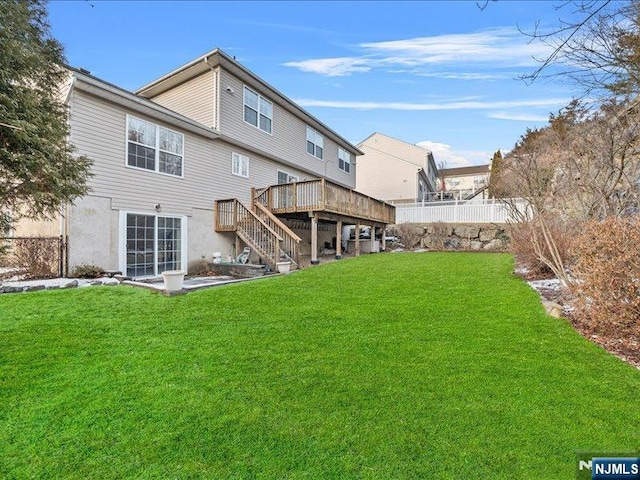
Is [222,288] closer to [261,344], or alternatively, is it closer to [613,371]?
[261,344]

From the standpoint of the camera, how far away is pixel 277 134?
49.8 feet

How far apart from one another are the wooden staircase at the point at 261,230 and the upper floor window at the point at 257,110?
12.2ft

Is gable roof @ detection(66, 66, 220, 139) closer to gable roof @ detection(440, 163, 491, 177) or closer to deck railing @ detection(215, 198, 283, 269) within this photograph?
deck railing @ detection(215, 198, 283, 269)

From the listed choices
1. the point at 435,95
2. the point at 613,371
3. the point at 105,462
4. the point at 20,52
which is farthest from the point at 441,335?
the point at 435,95

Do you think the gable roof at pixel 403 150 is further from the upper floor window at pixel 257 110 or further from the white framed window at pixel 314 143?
the upper floor window at pixel 257 110

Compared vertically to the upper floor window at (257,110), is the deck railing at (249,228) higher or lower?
lower

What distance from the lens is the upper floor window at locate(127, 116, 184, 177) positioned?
9699 mm

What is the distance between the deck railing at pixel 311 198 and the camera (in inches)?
468

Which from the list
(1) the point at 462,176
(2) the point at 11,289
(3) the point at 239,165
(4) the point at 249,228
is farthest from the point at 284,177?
(1) the point at 462,176

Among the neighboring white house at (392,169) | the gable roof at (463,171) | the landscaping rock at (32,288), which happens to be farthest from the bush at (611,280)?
the gable roof at (463,171)

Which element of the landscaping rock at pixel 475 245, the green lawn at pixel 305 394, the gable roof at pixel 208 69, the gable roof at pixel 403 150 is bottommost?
the green lawn at pixel 305 394

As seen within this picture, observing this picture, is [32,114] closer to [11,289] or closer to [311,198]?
[11,289]

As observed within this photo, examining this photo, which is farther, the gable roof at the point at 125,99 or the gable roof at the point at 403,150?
the gable roof at the point at 403,150

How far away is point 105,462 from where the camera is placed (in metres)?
2.25
